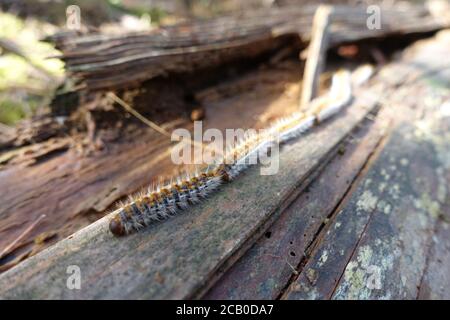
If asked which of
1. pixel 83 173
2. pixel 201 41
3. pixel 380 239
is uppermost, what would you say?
pixel 201 41

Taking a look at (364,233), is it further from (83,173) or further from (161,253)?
(83,173)

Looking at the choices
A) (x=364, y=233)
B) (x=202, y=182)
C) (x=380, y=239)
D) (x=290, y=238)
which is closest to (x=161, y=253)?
(x=202, y=182)

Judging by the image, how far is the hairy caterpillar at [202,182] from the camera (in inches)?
77.0

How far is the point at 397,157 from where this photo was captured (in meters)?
2.87

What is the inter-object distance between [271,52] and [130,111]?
2610mm

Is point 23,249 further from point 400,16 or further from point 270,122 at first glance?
point 400,16

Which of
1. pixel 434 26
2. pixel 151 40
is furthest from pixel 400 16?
pixel 151 40

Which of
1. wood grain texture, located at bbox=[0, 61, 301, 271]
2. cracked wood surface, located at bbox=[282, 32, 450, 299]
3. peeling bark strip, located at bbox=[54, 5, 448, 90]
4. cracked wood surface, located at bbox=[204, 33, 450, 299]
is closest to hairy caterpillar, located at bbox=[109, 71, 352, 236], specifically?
wood grain texture, located at bbox=[0, 61, 301, 271]

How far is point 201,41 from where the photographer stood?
3727mm

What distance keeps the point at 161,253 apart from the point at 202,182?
632mm

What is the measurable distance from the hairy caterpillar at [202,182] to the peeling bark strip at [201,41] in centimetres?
135

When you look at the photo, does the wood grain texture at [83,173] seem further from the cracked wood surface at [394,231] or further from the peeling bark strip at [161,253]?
the cracked wood surface at [394,231]

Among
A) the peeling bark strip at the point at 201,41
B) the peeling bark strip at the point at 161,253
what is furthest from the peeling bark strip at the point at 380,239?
the peeling bark strip at the point at 201,41

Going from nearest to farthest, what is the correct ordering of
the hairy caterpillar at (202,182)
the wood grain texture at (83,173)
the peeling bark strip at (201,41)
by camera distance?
the hairy caterpillar at (202,182) → the wood grain texture at (83,173) → the peeling bark strip at (201,41)
